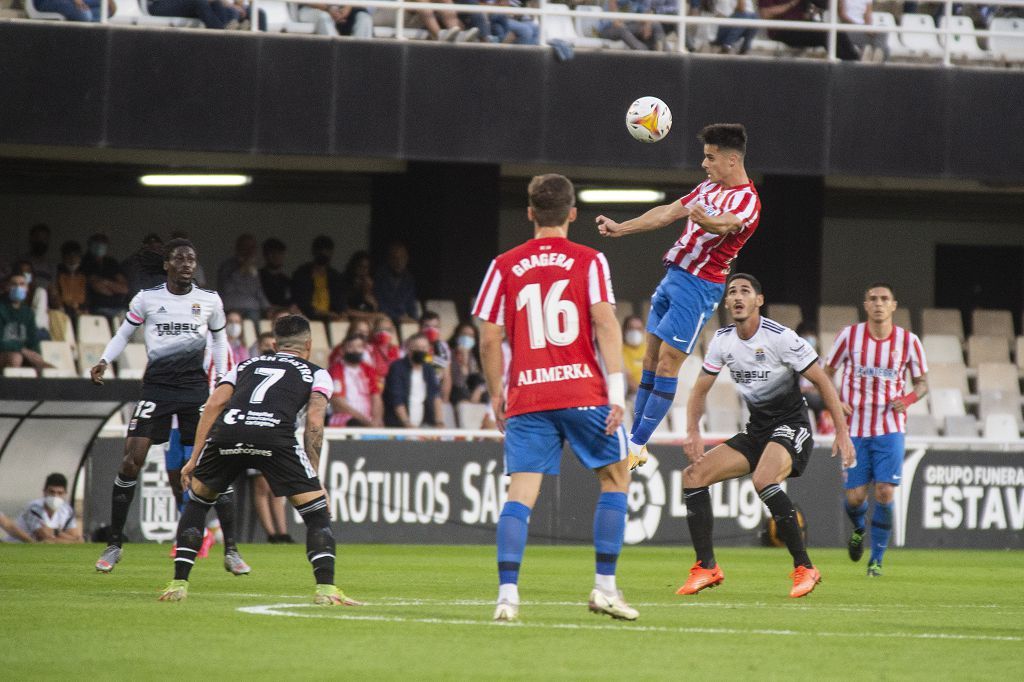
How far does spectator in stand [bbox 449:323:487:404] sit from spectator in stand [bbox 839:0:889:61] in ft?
20.2

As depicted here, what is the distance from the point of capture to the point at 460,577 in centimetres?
1235

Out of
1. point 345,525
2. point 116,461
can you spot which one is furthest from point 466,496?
point 116,461

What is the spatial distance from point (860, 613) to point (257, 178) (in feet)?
59.3

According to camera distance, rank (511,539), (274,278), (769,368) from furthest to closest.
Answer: (274,278), (769,368), (511,539)

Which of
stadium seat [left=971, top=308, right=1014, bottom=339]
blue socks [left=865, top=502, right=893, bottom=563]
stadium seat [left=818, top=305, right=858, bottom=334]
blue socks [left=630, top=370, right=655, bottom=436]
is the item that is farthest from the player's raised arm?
stadium seat [left=971, top=308, right=1014, bottom=339]

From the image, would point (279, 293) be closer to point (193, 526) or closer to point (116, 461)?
point (116, 461)

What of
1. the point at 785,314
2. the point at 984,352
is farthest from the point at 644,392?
the point at 984,352

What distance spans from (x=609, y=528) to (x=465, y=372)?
12103mm

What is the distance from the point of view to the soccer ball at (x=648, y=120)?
11.2 meters

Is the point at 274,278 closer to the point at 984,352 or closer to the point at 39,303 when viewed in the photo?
the point at 39,303

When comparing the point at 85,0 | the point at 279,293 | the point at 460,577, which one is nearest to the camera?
the point at 460,577

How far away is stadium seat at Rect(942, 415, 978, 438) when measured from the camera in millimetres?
21719

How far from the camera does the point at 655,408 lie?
11031 millimetres

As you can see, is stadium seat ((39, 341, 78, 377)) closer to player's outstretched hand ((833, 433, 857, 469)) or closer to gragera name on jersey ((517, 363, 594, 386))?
player's outstretched hand ((833, 433, 857, 469))
